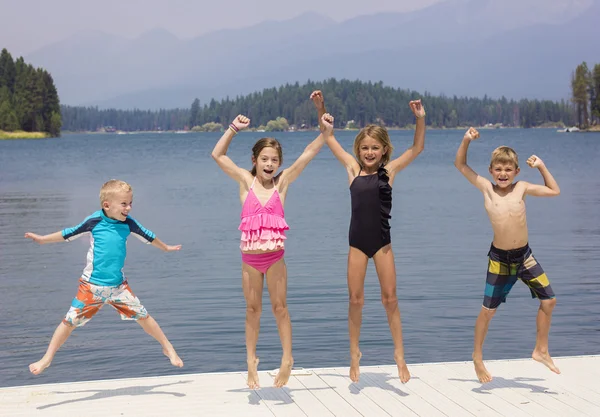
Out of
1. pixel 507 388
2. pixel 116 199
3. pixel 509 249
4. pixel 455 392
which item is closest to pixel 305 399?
pixel 455 392

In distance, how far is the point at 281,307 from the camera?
6.78 metres

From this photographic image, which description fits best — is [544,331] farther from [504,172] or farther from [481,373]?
[504,172]

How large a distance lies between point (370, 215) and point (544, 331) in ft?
5.49

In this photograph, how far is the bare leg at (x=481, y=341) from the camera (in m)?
7.04

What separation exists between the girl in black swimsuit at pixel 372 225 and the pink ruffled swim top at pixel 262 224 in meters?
0.58

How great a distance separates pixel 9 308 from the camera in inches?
569

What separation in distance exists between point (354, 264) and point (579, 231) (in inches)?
713

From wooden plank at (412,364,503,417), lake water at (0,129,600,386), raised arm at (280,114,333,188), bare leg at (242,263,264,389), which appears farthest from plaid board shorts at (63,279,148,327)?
lake water at (0,129,600,386)

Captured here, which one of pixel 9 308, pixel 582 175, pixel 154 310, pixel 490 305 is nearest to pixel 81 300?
pixel 490 305

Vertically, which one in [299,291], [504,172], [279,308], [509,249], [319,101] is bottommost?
[299,291]

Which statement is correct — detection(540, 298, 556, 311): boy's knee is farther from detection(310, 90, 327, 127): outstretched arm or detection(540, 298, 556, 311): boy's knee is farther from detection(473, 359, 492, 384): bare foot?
detection(310, 90, 327, 127): outstretched arm

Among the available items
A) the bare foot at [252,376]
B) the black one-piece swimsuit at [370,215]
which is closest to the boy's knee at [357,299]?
the black one-piece swimsuit at [370,215]

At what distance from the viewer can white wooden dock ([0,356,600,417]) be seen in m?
6.42

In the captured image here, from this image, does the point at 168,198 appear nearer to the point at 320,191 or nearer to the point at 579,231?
the point at 320,191
